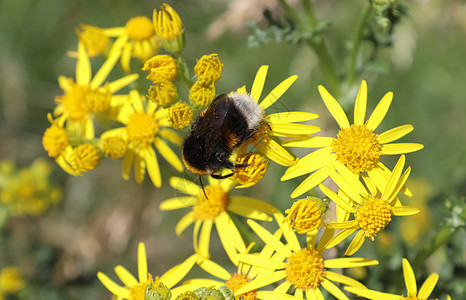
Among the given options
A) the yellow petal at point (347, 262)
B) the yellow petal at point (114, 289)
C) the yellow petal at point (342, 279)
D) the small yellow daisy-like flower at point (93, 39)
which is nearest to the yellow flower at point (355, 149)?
the yellow petal at point (347, 262)

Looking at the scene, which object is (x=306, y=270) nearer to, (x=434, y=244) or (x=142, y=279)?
(x=434, y=244)

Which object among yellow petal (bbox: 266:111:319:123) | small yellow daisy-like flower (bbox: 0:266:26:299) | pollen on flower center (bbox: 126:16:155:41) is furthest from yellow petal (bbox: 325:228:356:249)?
small yellow daisy-like flower (bbox: 0:266:26:299)

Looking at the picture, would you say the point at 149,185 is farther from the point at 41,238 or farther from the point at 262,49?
the point at 262,49

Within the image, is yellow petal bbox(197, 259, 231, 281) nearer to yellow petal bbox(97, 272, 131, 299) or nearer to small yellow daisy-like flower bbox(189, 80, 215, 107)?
yellow petal bbox(97, 272, 131, 299)

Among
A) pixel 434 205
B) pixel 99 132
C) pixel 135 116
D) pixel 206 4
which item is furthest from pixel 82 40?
pixel 434 205

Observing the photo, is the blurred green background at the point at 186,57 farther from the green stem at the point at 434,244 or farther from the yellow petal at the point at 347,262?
the yellow petal at the point at 347,262

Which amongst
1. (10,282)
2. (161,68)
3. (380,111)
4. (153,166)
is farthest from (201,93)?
(10,282)
